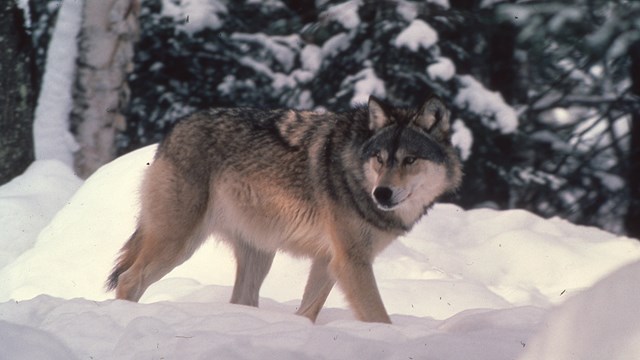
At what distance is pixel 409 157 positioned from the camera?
5.41m

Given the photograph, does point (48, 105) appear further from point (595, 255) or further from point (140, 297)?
point (595, 255)

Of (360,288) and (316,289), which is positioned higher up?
(360,288)

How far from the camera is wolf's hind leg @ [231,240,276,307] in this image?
6117mm

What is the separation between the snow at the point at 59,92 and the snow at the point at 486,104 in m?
4.50

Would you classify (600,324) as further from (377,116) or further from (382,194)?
(377,116)

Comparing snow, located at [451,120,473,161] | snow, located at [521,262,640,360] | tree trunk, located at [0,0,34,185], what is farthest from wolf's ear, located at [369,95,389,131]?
tree trunk, located at [0,0,34,185]

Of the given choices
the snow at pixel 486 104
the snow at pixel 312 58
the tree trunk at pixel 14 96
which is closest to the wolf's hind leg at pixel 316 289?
the tree trunk at pixel 14 96

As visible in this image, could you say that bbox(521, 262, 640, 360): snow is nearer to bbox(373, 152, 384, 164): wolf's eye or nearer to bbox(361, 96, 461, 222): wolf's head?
bbox(361, 96, 461, 222): wolf's head

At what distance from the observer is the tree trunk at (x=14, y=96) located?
960cm

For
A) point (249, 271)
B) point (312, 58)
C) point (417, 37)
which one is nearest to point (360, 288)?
point (249, 271)

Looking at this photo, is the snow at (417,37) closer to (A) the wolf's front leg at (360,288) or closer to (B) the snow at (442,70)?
(B) the snow at (442,70)

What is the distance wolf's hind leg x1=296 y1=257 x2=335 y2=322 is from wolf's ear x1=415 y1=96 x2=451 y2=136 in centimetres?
112

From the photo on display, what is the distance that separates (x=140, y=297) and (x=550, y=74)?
7747mm

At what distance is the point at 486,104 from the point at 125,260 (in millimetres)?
5805
